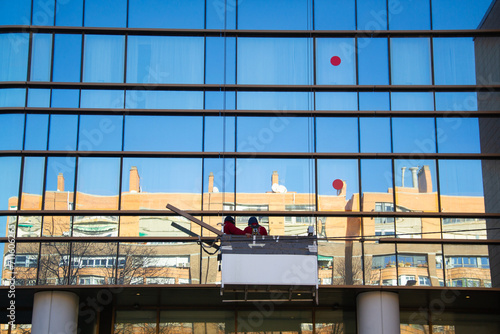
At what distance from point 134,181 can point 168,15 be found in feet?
19.9

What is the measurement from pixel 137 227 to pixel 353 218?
6826mm

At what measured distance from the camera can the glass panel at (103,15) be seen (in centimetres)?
2483

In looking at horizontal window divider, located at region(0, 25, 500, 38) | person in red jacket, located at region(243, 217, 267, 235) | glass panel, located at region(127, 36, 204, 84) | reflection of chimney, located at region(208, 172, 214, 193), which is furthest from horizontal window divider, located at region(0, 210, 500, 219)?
horizontal window divider, located at region(0, 25, 500, 38)

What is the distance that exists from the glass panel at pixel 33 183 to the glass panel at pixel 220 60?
6.12m

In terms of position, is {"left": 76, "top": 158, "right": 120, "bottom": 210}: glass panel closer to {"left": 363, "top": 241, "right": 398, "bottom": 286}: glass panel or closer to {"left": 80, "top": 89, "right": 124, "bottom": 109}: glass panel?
{"left": 80, "top": 89, "right": 124, "bottom": 109}: glass panel

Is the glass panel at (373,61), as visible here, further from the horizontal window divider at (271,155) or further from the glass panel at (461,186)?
the glass panel at (461,186)

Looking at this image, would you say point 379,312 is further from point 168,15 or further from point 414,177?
point 168,15

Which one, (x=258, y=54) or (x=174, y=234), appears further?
(x=258, y=54)

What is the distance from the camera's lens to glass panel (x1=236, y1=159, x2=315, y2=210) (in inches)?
917

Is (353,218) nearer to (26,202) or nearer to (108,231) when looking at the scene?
(108,231)

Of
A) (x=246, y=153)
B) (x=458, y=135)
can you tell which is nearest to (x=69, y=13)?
(x=246, y=153)

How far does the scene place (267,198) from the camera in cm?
2336

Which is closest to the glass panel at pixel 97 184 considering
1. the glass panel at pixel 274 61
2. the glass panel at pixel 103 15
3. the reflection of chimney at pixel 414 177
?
the glass panel at pixel 103 15

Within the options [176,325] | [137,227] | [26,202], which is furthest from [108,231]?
[176,325]
